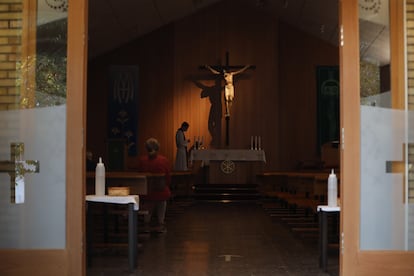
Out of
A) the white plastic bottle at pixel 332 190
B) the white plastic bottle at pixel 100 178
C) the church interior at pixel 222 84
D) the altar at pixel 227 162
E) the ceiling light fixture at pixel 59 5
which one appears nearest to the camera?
the ceiling light fixture at pixel 59 5

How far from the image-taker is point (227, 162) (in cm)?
1359

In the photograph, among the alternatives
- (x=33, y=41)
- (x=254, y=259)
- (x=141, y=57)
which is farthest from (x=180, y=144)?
(x=33, y=41)

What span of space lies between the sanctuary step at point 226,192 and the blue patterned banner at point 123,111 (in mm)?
2380

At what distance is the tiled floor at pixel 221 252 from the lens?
4867 millimetres

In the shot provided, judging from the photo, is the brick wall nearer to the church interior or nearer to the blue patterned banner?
the church interior

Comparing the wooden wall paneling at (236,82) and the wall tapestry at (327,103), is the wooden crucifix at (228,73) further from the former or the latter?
the wall tapestry at (327,103)

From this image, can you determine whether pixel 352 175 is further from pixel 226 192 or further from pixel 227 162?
pixel 227 162

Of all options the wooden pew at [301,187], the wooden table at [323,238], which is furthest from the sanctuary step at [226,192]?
the wooden table at [323,238]

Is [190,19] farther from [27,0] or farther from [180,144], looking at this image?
[27,0]

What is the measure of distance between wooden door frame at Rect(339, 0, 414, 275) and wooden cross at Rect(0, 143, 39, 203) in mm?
2027

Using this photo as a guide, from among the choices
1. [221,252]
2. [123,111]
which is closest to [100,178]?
[221,252]

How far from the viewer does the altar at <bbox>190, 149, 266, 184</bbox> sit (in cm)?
1335

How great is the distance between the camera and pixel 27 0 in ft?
14.0

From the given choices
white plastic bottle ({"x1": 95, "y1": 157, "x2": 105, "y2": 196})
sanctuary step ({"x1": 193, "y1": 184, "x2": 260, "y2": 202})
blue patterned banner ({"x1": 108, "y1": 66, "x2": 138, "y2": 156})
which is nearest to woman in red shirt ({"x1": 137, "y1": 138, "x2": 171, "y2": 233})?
white plastic bottle ({"x1": 95, "y1": 157, "x2": 105, "y2": 196})
